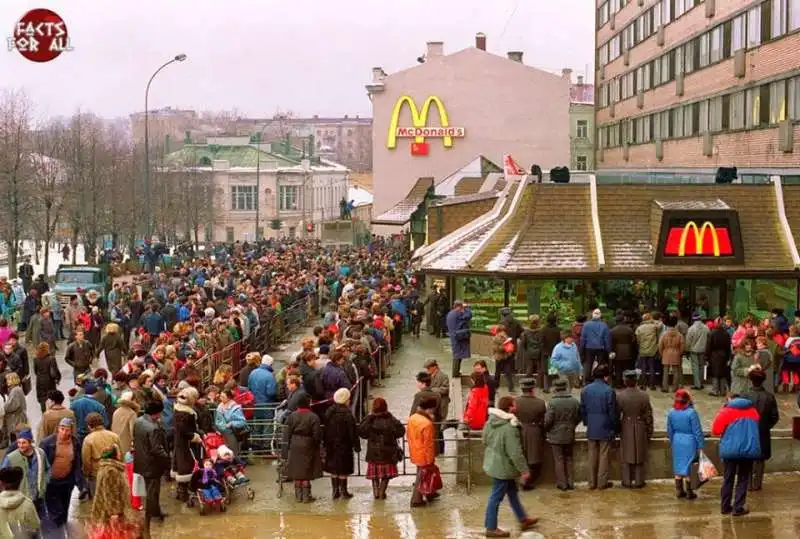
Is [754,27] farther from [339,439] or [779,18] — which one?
[339,439]

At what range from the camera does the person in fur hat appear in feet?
47.1

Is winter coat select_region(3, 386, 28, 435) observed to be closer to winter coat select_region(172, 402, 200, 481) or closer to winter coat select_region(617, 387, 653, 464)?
winter coat select_region(172, 402, 200, 481)

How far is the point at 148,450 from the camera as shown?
1379 centimetres

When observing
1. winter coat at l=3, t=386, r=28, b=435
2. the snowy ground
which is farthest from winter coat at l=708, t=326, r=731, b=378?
the snowy ground

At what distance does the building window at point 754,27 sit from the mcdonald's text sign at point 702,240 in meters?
17.7

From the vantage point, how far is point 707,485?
1480 cm

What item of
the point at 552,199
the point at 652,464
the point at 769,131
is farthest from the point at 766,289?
the point at 769,131

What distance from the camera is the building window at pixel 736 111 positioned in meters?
41.3

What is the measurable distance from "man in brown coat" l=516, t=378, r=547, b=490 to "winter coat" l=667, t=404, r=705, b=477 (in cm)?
154

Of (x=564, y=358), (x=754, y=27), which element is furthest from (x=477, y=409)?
(x=754, y=27)

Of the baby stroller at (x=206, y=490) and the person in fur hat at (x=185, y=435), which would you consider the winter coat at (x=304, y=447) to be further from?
the person in fur hat at (x=185, y=435)

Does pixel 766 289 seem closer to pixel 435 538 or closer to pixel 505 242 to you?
pixel 505 242

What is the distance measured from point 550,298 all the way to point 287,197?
8105cm

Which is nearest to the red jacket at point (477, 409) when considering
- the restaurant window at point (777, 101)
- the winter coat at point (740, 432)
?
the winter coat at point (740, 432)
